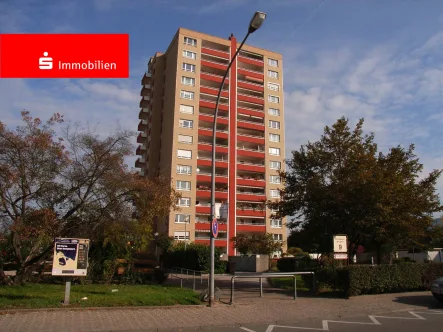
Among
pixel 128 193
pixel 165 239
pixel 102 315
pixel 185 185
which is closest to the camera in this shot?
pixel 102 315

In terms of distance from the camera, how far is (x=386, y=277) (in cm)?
1505

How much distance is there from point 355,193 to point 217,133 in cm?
4046

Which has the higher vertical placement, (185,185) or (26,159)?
(185,185)

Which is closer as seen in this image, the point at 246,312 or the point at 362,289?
the point at 246,312

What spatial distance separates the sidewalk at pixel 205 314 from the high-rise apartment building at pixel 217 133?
3544 centimetres

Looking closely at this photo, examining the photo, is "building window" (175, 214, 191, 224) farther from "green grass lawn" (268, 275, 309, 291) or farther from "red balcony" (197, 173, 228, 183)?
"green grass lawn" (268, 275, 309, 291)

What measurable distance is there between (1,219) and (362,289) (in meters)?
13.7

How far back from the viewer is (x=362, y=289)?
1457cm

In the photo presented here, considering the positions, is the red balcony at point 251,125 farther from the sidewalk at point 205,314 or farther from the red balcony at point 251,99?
the sidewalk at point 205,314

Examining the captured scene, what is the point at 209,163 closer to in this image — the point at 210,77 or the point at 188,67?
the point at 210,77

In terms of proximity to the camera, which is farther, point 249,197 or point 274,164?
point 274,164

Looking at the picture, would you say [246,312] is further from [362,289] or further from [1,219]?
[1,219]

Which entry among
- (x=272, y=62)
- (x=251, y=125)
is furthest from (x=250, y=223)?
(x=272, y=62)

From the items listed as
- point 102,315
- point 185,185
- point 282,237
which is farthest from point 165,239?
point 102,315
